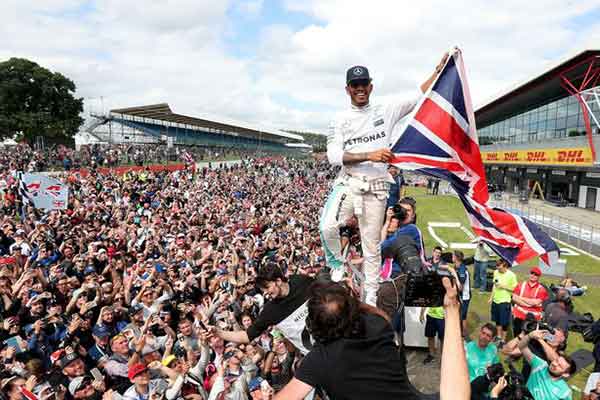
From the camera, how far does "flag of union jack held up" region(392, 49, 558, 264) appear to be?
4.11 m

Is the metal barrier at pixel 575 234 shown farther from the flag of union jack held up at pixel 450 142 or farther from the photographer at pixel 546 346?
the flag of union jack held up at pixel 450 142

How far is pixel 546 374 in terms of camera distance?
210 inches

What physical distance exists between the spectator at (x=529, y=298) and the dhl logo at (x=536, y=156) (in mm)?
34030

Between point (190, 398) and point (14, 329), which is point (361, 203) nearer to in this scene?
point (190, 398)

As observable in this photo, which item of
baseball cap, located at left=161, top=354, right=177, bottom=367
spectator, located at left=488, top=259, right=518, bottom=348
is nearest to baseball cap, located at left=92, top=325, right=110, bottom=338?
baseball cap, located at left=161, top=354, right=177, bottom=367

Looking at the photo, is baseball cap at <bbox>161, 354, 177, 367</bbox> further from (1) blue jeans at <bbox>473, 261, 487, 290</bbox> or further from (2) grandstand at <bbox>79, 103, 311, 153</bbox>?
(2) grandstand at <bbox>79, 103, 311, 153</bbox>

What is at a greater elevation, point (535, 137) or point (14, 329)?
point (535, 137)

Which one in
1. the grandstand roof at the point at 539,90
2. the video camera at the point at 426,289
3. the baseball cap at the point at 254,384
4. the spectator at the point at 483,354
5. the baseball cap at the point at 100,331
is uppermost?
the grandstand roof at the point at 539,90

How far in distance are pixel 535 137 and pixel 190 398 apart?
1904 inches

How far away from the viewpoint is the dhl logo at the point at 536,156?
37.5m

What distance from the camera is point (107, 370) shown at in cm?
547

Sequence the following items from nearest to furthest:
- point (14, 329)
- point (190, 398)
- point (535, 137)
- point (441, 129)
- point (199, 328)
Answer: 1. point (441, 129)
2. point (190, 398)
3. point (14, 329)
4. point (199, 328)
5. point (535, 137)

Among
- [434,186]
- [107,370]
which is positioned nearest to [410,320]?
[107,370]

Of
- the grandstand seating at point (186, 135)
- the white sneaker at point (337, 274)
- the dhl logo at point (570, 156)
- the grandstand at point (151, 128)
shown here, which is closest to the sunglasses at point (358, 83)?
the white sneaker at point (337, 274)
